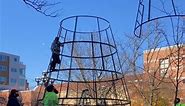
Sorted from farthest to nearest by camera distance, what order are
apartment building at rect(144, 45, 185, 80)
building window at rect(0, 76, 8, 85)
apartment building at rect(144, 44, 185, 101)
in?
building window at rect(0, 76, 8, 85)
apartment building at rect(144, 44, 185, 101)
apartment building at rect(144, 45, 185, 80)

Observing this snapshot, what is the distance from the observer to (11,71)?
8550 cm

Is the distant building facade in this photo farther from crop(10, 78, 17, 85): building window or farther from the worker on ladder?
the worker on ladder

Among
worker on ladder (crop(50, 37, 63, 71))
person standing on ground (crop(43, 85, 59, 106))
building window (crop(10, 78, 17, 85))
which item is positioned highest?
worker on ladder (crop(50, 37, 63, 71))

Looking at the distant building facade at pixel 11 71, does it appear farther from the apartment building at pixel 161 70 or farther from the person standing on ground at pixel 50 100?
the person standing on ground at pixel 50 100

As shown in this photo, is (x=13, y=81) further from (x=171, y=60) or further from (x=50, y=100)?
(x=50, y=100)

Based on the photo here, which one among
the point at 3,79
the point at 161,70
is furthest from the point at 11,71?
the point at 161,70

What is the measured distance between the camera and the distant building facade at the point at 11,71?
82963mm

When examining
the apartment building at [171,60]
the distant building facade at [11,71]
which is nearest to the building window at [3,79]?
the distant building facade at [11,71]

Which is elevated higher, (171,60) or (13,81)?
(171,60)

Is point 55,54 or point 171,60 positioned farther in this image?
point 171,60

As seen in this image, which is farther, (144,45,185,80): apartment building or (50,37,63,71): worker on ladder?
(144,45,185,80): apartment building

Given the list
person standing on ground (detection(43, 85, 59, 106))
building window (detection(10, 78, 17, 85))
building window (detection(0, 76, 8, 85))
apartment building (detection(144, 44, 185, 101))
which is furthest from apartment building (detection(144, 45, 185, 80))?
building window (detection(10, 78, 17, 85))

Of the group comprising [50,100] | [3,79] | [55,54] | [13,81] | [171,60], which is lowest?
[13,81]

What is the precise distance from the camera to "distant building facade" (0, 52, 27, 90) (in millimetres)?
82963
